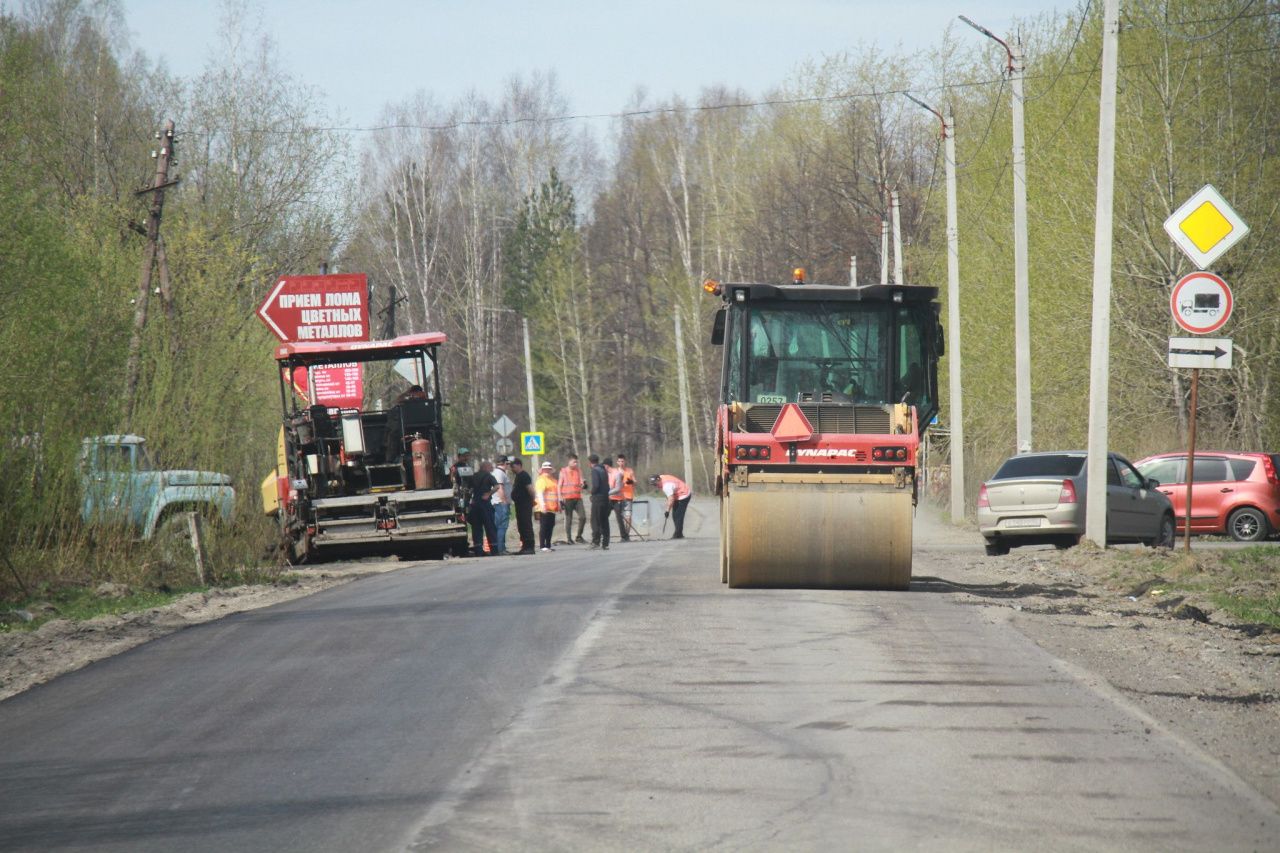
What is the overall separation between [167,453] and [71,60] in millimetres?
38821

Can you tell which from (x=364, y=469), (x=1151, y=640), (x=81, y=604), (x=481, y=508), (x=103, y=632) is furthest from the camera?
(x=481, y=508)

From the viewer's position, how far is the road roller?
14.5m

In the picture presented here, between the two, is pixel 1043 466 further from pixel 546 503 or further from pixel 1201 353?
pixel 546 503

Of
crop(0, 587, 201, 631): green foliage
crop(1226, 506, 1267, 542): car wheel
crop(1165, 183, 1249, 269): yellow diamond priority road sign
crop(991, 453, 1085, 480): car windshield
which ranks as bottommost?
crop(1226, 506, 1267, 542): car wheel

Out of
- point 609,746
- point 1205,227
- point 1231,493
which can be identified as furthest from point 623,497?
point 609,746

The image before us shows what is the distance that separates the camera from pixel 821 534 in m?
14.5

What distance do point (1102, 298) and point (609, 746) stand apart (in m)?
14.9

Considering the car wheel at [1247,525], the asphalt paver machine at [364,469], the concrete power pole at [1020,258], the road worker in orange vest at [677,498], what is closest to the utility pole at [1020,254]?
the concrete power pole at [1020,258]

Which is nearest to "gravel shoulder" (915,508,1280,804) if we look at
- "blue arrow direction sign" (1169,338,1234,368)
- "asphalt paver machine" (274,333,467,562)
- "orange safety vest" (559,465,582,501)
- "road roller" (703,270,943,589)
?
"road roller" (703,270,943,589)

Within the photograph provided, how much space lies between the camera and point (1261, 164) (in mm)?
30172

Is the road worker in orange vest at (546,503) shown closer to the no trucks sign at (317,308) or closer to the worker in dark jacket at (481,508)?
the worker in dark jacket at (481,508)

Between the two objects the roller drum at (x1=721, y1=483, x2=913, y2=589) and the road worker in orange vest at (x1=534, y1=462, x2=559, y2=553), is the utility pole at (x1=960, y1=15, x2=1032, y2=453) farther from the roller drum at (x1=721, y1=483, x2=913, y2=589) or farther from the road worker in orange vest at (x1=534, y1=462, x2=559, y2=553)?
the roller drum at (x1=721, y1=483, x2=913, y2=589)

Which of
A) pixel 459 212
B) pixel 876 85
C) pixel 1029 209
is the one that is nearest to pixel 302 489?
pixel 1029 209

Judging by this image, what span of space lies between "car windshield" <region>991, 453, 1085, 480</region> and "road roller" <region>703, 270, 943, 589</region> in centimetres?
742
